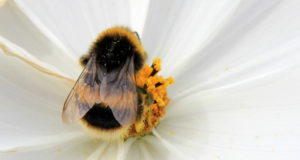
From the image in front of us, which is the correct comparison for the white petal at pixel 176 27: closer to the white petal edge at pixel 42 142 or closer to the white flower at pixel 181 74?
the white flower at pixel 181 74

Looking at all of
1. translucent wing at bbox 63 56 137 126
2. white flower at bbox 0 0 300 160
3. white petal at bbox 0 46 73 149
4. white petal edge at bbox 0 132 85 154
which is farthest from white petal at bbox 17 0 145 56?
translucent wing at bbox 63 56 137 126

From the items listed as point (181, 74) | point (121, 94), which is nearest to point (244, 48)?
point (181, 74)

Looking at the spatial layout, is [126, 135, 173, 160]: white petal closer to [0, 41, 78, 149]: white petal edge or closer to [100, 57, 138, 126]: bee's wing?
[0, 41, 78, 149]: white petal edge

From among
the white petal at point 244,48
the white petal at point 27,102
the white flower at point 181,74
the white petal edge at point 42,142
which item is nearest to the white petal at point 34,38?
the white flower at point 181,74

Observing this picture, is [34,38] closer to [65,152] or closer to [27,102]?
[27,102]

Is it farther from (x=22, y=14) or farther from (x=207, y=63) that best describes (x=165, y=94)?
(x=22, y=14)

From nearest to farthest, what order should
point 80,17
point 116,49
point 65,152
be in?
point 116,49, point 65,152, point 80,17
